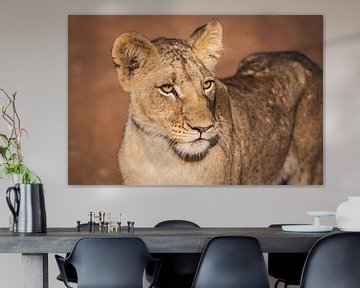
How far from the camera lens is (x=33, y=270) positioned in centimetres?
388

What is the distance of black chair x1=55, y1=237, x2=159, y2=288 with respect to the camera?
3764mm

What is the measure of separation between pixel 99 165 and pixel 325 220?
1884mm

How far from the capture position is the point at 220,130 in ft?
20.1

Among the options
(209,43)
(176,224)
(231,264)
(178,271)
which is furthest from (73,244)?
(209,43)

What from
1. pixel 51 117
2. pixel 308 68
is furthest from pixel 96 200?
pixel 308 68

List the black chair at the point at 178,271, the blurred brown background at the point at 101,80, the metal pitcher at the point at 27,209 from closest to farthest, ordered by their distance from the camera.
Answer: the metal pitcher at the point at 27,209 < the black chair at the point at 178,271 < the blurred brown background at the point at 101,80

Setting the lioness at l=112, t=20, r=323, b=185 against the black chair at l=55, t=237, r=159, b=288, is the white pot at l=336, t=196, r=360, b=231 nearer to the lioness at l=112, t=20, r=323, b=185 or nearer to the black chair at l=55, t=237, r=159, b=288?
the black chair at l=55, t=237, r=159, b=288

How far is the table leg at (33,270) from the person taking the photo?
3.86 meters

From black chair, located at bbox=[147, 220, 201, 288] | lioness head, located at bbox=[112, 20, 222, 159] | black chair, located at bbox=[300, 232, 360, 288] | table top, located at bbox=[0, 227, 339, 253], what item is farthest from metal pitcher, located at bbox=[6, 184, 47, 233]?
lioness head, located at bbox=[112, 20, 222, 159]

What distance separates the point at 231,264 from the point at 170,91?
98.3 inches

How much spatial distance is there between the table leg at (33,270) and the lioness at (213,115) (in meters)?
2.22

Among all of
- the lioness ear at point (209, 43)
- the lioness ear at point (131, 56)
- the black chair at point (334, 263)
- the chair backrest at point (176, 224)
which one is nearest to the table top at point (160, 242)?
the black chair at point (334, 263)

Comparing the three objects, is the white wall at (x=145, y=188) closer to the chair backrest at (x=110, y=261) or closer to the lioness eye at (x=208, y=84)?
the lioness eye at (x=208, y=84)

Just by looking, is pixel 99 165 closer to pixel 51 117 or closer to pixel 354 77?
pixel 51 117
